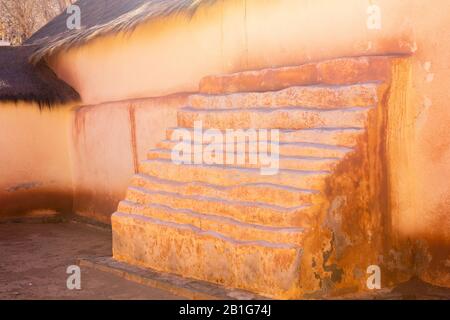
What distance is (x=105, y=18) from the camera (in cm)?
903

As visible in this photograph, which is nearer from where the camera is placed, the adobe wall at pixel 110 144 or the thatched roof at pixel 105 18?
the thatched roof at pixel 105 18

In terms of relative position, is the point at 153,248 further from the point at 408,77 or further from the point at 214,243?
the point at 408,77

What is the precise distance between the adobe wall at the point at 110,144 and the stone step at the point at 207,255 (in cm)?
191

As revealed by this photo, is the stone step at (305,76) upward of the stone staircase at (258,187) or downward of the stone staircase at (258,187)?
upward

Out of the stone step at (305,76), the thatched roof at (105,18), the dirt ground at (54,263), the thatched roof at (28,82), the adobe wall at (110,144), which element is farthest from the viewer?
the thatched roof at (28,82)

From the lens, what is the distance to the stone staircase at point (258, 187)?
4113mm

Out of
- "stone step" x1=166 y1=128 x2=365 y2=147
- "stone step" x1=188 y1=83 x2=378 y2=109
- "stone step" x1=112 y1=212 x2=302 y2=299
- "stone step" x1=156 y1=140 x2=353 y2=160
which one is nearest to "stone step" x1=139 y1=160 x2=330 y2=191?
"stone step" x1=156 y1=140 x2=353 y2=160

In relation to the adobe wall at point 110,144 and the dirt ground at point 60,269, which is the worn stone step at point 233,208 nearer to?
the dirt ground at point 60,269

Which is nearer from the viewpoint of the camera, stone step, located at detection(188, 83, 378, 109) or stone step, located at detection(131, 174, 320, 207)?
stone step, located at detection(131, 174, 320, 207)

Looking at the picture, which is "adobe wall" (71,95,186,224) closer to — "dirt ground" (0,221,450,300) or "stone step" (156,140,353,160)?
"dirt ground" (0,221,450,300)

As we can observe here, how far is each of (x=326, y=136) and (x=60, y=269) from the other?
9.50ft


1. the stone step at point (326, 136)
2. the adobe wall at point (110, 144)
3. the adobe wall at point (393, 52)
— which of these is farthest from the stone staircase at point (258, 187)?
the adobe wall at point (110, 144)

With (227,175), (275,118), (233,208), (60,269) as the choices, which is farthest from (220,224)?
(60,269)

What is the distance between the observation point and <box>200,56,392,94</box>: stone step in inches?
174
